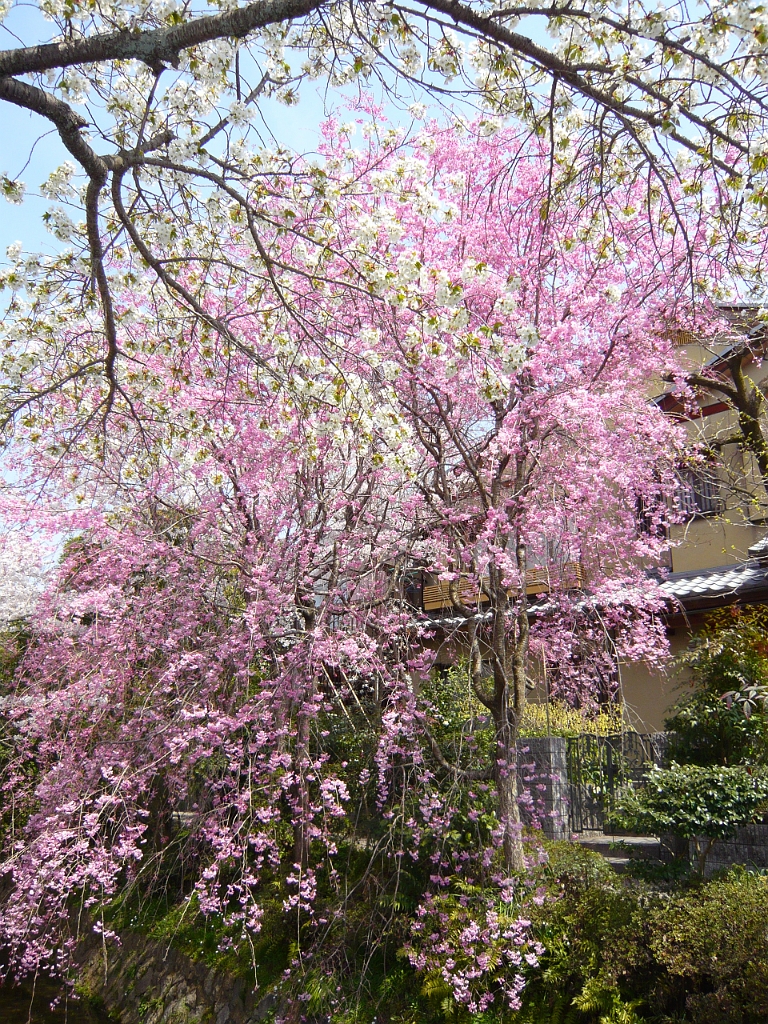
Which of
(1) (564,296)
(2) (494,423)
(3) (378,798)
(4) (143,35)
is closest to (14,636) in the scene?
(3) (378,798)

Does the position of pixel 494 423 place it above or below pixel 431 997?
above

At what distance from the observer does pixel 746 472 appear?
10.5 meters

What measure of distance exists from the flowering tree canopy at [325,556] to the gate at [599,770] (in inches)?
45.5

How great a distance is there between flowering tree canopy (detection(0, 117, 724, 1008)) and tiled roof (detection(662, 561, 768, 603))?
1.91m

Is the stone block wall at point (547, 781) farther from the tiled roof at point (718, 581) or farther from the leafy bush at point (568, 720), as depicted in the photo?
the tiled roof at point (718, 581)

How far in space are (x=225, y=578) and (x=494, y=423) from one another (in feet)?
11.2

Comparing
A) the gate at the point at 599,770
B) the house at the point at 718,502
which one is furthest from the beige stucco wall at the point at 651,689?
the gate at the point at 599,770

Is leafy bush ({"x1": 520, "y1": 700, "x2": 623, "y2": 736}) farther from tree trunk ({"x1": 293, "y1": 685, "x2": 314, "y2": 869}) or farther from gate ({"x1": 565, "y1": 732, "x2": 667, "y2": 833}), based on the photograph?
tree trunk ({"x1": 293, "y1": 685, "x2": 314, "y2": 869})

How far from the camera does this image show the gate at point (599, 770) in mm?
8234

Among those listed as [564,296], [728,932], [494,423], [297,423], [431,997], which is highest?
[564,296]

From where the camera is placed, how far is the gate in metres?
8.23

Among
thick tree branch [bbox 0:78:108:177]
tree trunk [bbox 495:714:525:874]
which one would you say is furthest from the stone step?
thick tree branch [bbox 0:78:108:177]

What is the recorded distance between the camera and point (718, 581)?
11133 mm

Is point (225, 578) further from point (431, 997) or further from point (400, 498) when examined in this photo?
point (431, 997)
